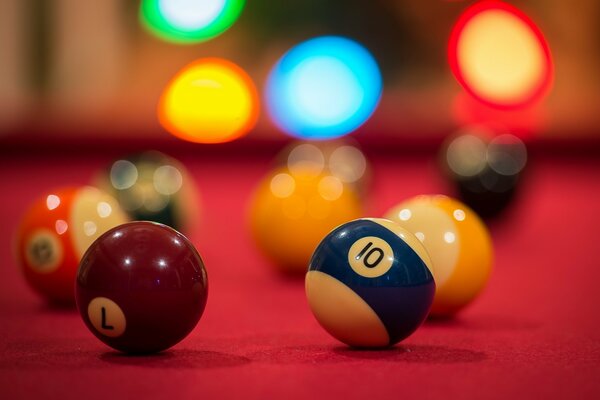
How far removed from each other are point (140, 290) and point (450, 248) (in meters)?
1.23

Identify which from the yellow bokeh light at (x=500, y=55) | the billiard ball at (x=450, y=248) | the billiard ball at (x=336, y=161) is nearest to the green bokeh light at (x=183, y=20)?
the yellow bokeh light at (x=500, y=55)

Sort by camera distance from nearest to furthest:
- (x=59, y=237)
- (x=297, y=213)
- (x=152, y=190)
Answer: (x=59, y=237)
(x=297, y=213)
(x=152, y=190)

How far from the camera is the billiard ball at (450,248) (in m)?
3.40

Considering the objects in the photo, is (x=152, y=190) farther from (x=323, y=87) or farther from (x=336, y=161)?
(x=323, y=87)

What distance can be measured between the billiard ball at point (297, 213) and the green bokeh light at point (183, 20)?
746 centimetres

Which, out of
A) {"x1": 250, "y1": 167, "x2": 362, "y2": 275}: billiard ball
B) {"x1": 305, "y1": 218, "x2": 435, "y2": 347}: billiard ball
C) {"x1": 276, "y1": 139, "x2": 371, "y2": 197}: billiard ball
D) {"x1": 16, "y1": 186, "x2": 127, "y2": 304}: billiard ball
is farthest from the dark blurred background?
{"x1": 305, "y1": 218, "x2": 435, "y2": 347}: billiard ball

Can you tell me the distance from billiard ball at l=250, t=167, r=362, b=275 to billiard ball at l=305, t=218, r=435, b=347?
157 centimetres

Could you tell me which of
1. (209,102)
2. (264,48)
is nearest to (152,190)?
(209,102)

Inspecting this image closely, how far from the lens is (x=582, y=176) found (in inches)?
346

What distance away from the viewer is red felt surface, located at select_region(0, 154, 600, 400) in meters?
2.44

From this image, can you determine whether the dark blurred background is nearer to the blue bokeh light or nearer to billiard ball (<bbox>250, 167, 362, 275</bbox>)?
the blue bokeh light

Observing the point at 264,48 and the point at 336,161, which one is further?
the point at 264,48

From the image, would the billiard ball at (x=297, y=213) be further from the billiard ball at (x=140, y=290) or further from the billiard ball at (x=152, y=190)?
the billiard ball at (x=140, y=290)

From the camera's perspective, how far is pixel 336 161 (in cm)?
Answer: 657
